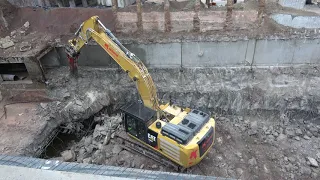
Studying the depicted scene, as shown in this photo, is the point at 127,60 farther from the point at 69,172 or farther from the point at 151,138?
the point at 69,172

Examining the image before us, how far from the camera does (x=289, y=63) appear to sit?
1409cm

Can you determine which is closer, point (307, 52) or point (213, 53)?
point (307, 52)

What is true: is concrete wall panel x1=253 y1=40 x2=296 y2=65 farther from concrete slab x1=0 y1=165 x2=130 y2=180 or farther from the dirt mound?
the dirt mound

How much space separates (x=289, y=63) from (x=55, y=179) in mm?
12867

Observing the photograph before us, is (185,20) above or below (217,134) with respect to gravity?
above

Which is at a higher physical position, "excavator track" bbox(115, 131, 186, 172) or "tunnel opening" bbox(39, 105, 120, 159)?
"excavator track" bbox(115, 131, 186, 172)

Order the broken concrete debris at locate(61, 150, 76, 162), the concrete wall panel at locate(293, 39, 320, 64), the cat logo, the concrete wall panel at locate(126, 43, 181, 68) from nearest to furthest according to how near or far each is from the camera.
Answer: the cat logo
the broken concrete debris at locate(61, 150, 76, 162)
the concrete wall panel at locate(293, 39, 320, 64)
the concrete wall panel at locate(126, 43, 181, 68)

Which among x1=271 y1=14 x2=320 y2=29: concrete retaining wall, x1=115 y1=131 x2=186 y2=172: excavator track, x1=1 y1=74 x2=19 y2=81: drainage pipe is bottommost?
x1=115 y1=131 x2=186 y2=172: excavator track

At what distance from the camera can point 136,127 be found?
32.2ft

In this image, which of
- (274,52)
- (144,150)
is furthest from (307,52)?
(144,150)

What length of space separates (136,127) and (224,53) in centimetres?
661

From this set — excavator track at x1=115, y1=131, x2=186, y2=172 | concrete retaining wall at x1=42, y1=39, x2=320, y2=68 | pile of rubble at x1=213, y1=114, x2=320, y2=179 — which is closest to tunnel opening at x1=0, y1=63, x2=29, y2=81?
concrete retaining wall at x1=42, y1=39, x2=320, y2=68

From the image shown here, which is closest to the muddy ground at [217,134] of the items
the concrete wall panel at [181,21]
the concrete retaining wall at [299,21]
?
the concrete wall panel at [181,21]

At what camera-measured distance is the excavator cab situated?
9.49 meters
